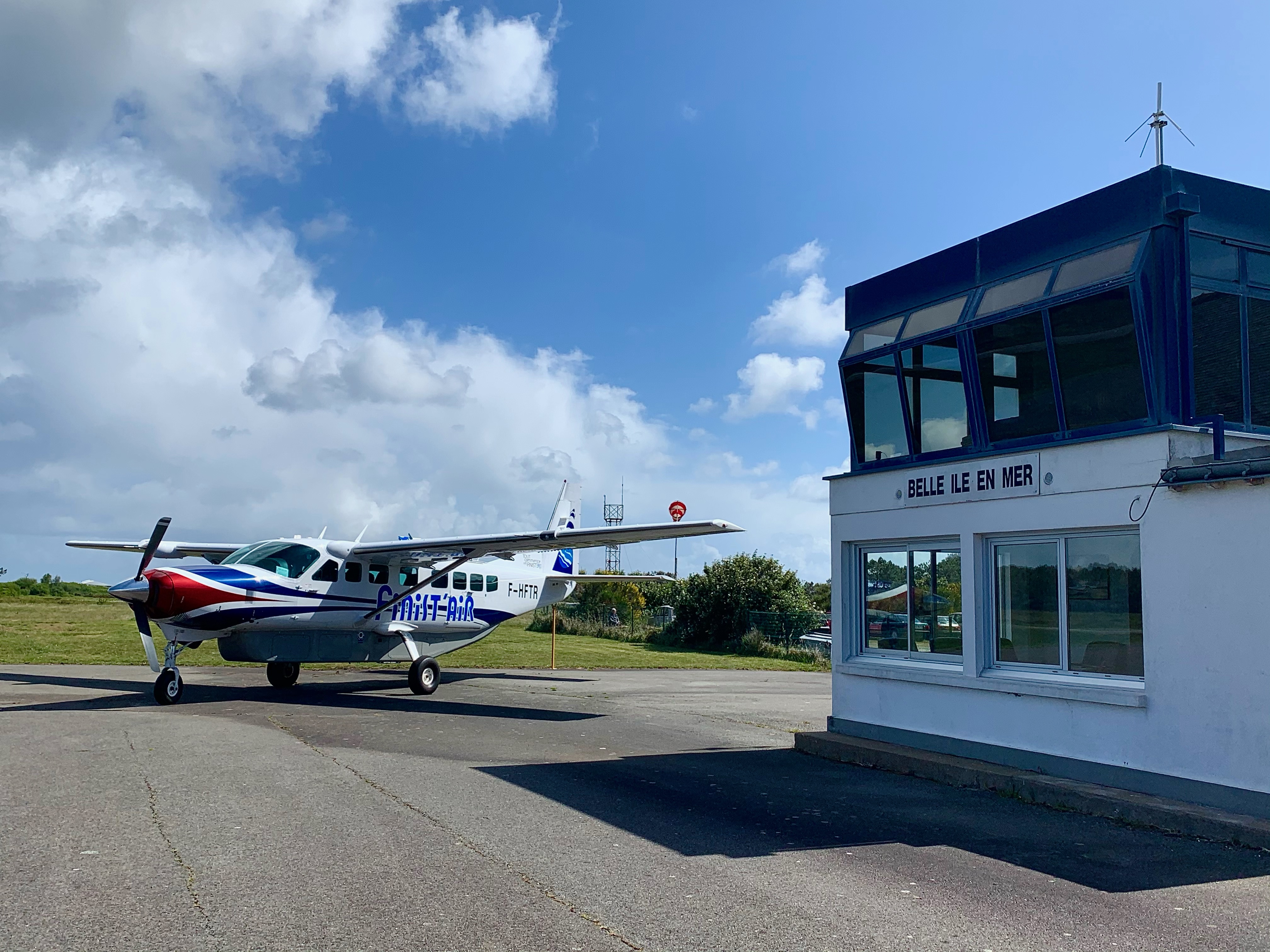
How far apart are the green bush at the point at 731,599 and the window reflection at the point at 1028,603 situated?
2861 cm

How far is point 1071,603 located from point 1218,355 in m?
2.67

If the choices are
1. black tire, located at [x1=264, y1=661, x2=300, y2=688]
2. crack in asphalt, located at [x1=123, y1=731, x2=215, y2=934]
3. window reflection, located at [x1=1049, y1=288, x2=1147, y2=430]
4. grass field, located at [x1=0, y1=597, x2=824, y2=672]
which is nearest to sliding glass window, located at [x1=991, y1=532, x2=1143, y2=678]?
window reflection, located at [x1=1049, y1=288, x2=1147, y2=430]

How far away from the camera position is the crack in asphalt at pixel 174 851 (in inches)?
213

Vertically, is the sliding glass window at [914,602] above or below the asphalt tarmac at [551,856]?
above

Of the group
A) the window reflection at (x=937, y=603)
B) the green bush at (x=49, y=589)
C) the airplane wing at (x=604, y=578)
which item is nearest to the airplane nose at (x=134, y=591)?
the airplane wing at (x=604, y=578)

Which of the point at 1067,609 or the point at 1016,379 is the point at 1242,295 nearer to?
the point at 1016,379

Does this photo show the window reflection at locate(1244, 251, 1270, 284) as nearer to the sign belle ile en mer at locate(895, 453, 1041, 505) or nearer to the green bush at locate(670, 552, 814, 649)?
the sign belle ile en mer at locate(895, 453, 1041, 505)

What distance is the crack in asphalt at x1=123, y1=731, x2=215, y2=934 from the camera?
5.40m

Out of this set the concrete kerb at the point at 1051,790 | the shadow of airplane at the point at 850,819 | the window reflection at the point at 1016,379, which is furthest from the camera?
the window reflection at the point at 1016,379

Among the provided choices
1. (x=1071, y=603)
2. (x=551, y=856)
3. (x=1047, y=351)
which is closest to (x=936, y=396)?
(x=1047, y=351)

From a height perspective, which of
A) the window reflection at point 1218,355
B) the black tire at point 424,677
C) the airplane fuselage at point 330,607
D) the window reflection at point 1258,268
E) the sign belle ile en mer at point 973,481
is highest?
the window reflection at point 1258,268

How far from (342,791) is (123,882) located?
312 centimetres

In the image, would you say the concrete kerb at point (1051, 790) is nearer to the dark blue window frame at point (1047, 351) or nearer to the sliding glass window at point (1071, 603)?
the sliding glass window at point (1071, 603)

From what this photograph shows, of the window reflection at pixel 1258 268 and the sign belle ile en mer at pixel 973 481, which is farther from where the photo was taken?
the sign belle ile en mer at pixel 973 481
